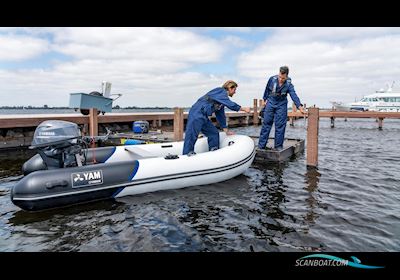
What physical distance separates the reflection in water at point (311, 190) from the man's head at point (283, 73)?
87.1 inches

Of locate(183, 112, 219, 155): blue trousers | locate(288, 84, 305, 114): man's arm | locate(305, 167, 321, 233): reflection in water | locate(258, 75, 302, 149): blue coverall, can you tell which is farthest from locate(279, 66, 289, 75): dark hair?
locate(305, 167, 321, 233): reflection in water

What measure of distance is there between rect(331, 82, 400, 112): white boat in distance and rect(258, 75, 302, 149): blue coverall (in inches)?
1419

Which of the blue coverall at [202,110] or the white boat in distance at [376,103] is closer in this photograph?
the blue coverall at [202,110]

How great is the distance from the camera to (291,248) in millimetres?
3062

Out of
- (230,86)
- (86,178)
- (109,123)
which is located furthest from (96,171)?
(109,123)

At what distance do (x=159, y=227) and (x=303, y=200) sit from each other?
242 centimetres

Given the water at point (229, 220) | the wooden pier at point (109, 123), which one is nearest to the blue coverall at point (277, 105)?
the wooden pier at point (109, 123)

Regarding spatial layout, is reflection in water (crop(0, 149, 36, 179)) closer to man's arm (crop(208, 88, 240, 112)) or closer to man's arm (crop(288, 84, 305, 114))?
man's arm (crop(208, 88, 240, 112))

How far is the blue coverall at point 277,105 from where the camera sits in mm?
6684

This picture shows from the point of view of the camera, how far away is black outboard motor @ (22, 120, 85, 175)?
4.10 meters

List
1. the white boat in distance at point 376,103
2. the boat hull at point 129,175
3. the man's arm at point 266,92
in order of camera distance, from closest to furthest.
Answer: the boat hull at point 129,175 → the man's arm at point 266,92 → the white boat in distance at point 376,103

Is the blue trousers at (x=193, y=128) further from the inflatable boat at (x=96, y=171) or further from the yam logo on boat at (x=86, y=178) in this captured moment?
the yam logo on boat at (x=86, y=178)
